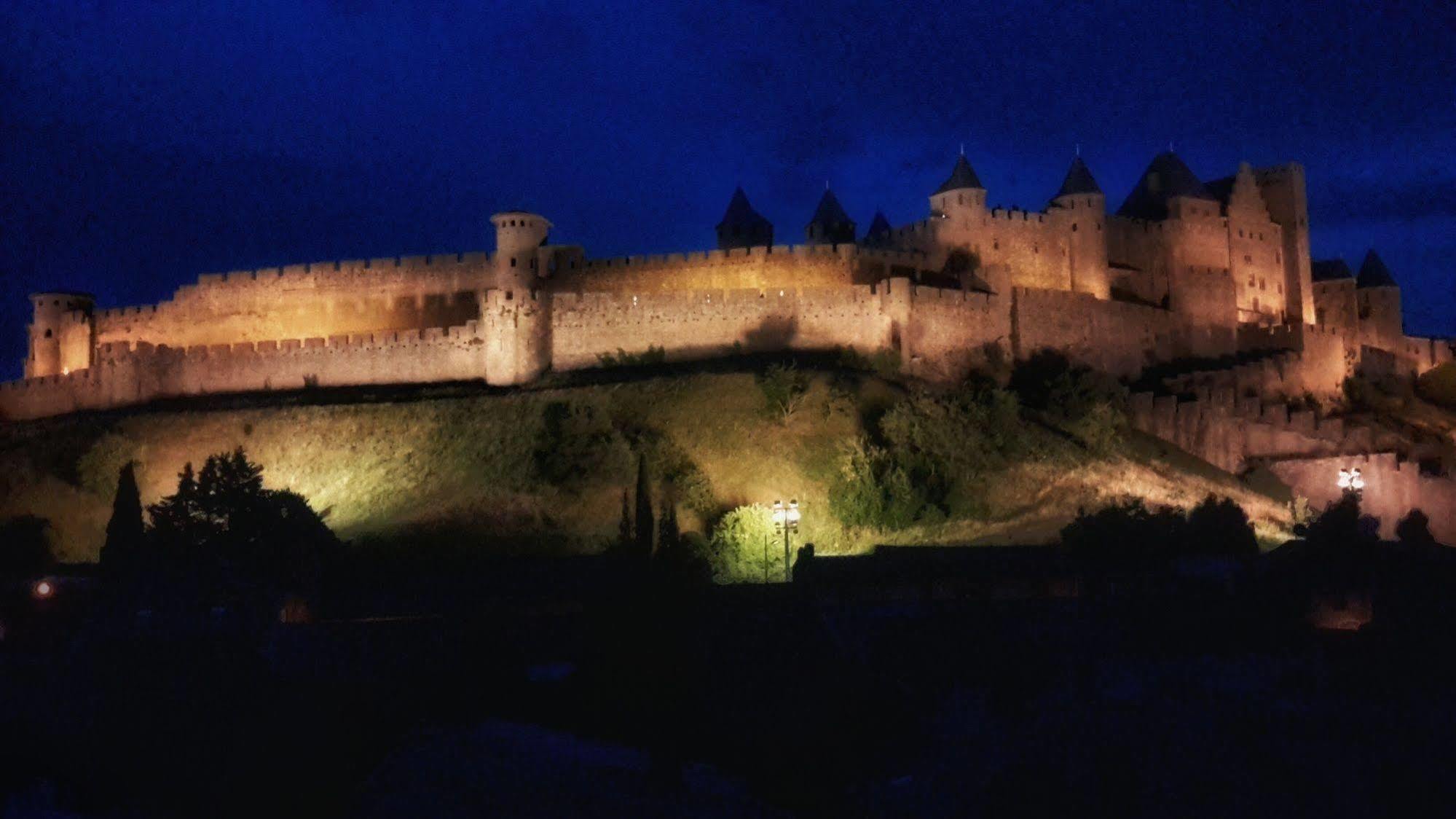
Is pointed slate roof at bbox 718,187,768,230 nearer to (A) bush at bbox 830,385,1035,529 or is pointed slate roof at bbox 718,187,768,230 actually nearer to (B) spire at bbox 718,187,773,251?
(B) spire at bbox 718,187,773,251

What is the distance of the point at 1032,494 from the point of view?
39.9 meters

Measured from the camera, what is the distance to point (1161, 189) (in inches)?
2331

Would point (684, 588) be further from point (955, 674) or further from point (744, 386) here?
point (744, 386)

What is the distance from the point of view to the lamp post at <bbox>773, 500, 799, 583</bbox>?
117 feet

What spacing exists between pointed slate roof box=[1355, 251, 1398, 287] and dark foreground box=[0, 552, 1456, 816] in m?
35.5

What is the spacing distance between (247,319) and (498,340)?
1236 cm

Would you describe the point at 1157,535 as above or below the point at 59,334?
below

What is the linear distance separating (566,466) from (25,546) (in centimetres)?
1289

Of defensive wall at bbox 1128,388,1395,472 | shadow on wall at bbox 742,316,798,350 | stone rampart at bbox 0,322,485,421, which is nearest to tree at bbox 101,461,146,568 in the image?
stone rampart at bbox 0,322,485,421

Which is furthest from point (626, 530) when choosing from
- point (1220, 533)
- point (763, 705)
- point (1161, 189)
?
point (1161, 189)

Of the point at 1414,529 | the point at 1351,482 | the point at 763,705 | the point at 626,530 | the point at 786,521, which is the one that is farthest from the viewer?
the point at 1351,482

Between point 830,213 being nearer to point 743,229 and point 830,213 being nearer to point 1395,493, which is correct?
point 743,229

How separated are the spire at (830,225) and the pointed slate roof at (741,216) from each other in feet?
7.06

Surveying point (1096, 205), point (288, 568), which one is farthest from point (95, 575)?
point (1096, 205)
